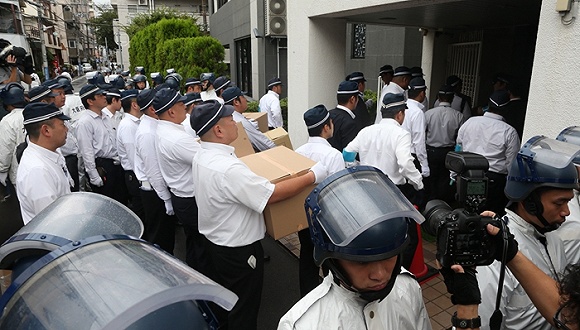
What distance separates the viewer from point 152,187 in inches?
176

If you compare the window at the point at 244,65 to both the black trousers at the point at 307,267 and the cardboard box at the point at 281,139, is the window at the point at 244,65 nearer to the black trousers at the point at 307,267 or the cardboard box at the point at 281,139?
the cardboard box at the point at 281,139

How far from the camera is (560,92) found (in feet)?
10.8

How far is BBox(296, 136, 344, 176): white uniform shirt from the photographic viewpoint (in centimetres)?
370

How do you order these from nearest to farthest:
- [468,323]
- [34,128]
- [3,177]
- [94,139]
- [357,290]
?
1. [468,323]
2. [357,290]
3. [34,128]
4. [3,177]
5. [94,139]

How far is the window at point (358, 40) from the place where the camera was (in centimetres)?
1263

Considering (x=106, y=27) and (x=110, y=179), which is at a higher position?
(x=106, y=27)

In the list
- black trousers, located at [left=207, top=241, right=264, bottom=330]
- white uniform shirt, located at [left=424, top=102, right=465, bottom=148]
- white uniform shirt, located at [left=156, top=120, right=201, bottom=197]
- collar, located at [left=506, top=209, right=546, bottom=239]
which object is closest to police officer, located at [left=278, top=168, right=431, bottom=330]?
collar, located at [left=506, top=209, right=546, bottom=239]

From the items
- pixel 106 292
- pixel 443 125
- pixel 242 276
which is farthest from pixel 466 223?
pixel 443 125

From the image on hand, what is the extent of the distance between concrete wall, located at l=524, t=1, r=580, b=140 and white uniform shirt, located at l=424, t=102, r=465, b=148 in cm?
196

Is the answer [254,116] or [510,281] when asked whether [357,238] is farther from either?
[254,116]

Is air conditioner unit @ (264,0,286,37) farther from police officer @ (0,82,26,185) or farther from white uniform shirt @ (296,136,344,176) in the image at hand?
white uniform shirt @ (296,136,344,176)

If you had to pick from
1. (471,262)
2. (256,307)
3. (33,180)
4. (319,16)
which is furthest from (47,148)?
(319,16)

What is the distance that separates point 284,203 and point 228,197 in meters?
0.46

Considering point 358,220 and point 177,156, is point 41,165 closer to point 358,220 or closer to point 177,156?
point 177,156
